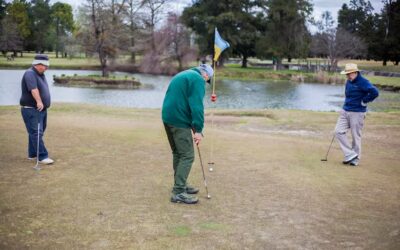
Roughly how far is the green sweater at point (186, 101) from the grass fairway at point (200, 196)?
1.24 meters

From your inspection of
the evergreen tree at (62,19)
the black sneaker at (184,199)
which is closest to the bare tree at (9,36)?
the evergreen tree at (62,19)

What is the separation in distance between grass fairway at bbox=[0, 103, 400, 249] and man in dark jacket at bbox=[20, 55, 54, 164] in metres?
0.66

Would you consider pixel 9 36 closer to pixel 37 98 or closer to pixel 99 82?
pixel 99 82

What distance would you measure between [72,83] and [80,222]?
39.8 m

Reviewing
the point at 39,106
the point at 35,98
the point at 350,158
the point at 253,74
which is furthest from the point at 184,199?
the point at 253,74

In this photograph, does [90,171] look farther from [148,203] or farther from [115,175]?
[148,203]

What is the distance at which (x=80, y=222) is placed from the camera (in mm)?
5863

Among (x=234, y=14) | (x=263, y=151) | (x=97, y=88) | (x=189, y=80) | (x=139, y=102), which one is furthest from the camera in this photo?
(x=234, y=14)

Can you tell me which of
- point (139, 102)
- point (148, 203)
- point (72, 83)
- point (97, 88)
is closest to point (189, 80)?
point (148, 203)

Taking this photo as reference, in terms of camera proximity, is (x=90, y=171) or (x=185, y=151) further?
(x=90, y=171)

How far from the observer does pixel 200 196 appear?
7.25 meters

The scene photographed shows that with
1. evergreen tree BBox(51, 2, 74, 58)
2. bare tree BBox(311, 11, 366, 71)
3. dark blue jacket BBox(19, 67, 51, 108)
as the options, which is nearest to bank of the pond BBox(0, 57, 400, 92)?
bare tree BBox(311, 11, 366, 71)

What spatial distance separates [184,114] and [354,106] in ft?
15.5

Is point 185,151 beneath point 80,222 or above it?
above
